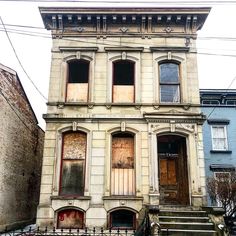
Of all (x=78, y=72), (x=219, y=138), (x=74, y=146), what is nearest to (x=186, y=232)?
(x=74, y=146)

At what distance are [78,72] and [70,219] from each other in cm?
651

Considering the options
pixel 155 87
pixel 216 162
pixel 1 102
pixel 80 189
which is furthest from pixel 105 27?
pixel 216 162

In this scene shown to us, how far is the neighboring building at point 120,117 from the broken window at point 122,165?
0.13 ft

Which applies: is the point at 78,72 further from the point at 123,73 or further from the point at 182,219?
the point at 182,219

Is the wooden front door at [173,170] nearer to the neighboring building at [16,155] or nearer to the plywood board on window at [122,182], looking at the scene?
the plywood board on window at [122,182]

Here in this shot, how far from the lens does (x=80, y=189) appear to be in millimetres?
12758

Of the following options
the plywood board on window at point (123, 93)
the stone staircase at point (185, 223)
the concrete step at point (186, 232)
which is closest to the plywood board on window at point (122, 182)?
the stone staircase at point (185, 223)

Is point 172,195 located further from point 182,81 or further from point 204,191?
point 182,81

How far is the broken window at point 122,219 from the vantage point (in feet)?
40.3

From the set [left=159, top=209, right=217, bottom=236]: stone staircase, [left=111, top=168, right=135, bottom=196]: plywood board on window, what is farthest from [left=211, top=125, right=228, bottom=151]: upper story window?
[left=159, top=209, right=217, bottom=236]: stone staircase

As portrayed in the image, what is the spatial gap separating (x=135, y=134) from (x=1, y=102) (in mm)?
5815

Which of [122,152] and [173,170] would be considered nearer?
[122,152]

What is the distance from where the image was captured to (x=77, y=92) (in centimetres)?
1404

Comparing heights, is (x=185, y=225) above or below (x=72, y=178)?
below
